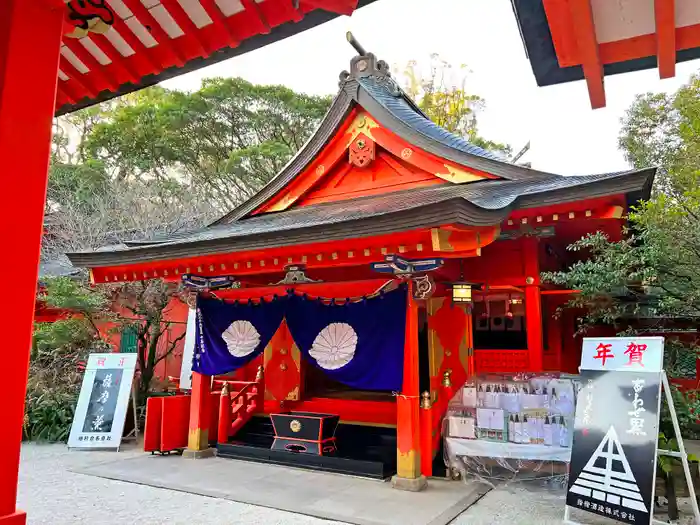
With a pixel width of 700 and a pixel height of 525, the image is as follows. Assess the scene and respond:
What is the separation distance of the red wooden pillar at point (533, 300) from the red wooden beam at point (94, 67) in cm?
609

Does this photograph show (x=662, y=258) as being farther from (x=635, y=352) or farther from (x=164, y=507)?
(x=164, y=507)

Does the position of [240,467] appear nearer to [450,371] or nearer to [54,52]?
[450,371]

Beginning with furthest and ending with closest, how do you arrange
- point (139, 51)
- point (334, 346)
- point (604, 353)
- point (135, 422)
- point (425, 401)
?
point (135, 422) → point (334, 346) → point (425, 401) → point (604, 353) → point (139, 51)

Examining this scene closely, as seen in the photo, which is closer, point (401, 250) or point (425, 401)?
point (401, 250)

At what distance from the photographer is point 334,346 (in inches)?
281

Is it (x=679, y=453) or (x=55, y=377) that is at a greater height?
(x=55, y=377)

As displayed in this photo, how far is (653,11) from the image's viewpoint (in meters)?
2.10

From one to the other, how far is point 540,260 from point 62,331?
31.3ft

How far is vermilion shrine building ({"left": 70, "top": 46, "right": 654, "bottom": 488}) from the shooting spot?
6223 millimetres

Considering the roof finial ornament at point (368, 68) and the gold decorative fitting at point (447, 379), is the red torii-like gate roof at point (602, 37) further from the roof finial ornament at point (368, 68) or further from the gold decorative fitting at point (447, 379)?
the roof finial ornament at point (368, 68)

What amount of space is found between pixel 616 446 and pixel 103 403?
820 cm

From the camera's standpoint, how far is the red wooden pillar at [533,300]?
7.55 m

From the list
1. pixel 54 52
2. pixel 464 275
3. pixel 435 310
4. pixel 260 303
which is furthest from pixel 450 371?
pixel 54 52

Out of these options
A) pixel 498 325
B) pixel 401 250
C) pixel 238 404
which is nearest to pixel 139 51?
pixel 401 250
